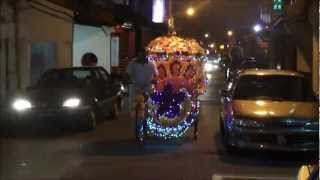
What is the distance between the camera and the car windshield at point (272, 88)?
13594 mm

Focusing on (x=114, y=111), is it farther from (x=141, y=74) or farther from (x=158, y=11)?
(x=158, y=11)

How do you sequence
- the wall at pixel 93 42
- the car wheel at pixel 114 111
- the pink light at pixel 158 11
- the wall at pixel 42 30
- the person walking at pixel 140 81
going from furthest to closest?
1. the pink light at pixel 158 11
2. the wall at pixel 93 42
3. the wall at pixel 42 30
4. the car wheel at pixel 114 111
5. the person walking at pixel 140 81

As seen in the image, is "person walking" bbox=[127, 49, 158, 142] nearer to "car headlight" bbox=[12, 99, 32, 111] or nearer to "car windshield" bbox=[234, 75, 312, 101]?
"car windshield" bbox=[234, 75, 312, 101]

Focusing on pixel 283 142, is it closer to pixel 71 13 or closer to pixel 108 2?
pixel 71 13

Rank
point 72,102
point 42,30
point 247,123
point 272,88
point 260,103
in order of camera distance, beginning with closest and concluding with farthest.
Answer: point 247,123
point 260,103
point 272,88
point 72,102
point 42,30

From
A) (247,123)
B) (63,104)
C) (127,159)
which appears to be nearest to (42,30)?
(63,104)

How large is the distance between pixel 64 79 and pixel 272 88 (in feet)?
20.1

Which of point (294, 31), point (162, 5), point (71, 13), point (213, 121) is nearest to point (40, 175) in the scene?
point (213, 121)

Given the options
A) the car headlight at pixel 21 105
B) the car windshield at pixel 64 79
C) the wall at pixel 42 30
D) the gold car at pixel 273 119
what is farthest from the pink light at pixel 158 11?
the gold car at pixel 273 119

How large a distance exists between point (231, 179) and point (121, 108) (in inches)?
484

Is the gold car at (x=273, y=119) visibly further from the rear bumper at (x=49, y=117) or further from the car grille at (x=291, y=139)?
the rear bumper at (x=49, y=117)

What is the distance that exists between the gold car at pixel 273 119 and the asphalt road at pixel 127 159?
0.34 metres

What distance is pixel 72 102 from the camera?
15797 millimetres

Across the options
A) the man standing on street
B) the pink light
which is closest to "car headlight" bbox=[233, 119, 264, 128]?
the man standing on street
